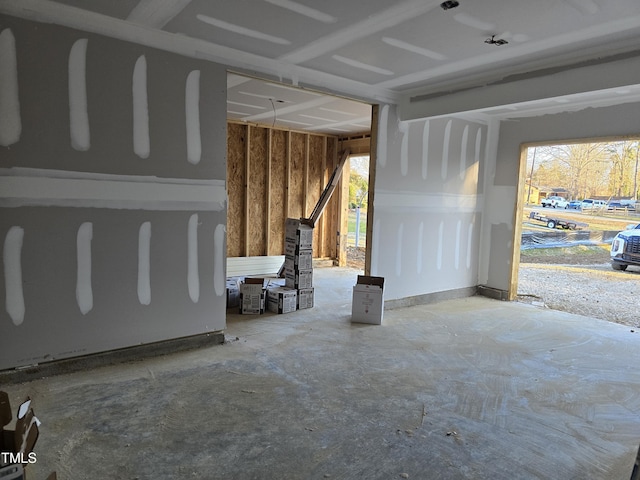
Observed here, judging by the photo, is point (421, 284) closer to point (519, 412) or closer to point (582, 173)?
point (519, 412)

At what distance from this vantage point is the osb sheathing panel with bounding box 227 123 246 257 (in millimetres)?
7516

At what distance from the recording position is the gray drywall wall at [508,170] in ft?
17.7

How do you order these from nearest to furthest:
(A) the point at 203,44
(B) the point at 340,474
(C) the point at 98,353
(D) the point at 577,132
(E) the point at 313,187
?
(B) the point at 340,474
(C) the point at 98,353
(A) the point at 203,44
(D) the point at 577,132
(E) the point at 313,187

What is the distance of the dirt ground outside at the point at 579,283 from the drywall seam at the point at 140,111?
18.3 ft

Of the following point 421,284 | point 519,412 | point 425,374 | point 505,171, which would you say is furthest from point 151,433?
point 505,171

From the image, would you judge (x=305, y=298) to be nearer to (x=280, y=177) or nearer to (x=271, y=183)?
(x=271, y=183)

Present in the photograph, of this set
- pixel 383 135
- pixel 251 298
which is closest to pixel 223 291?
pixel 251 298

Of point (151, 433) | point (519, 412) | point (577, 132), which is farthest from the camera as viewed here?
point (577, 132)

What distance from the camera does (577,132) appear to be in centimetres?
541

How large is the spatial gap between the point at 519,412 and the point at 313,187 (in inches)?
254

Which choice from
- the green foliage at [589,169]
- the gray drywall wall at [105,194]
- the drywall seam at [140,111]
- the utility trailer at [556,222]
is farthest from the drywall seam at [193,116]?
the utility trailer at [556,222]

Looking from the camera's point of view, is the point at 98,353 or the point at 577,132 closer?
the point at 98,353

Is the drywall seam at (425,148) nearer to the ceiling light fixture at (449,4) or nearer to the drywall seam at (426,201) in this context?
the drywall seam at (426,201)

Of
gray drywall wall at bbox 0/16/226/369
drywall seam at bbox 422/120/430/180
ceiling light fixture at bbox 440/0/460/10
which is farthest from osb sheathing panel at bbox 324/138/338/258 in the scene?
ceiling light fixture at bbox 440/0/460/10
